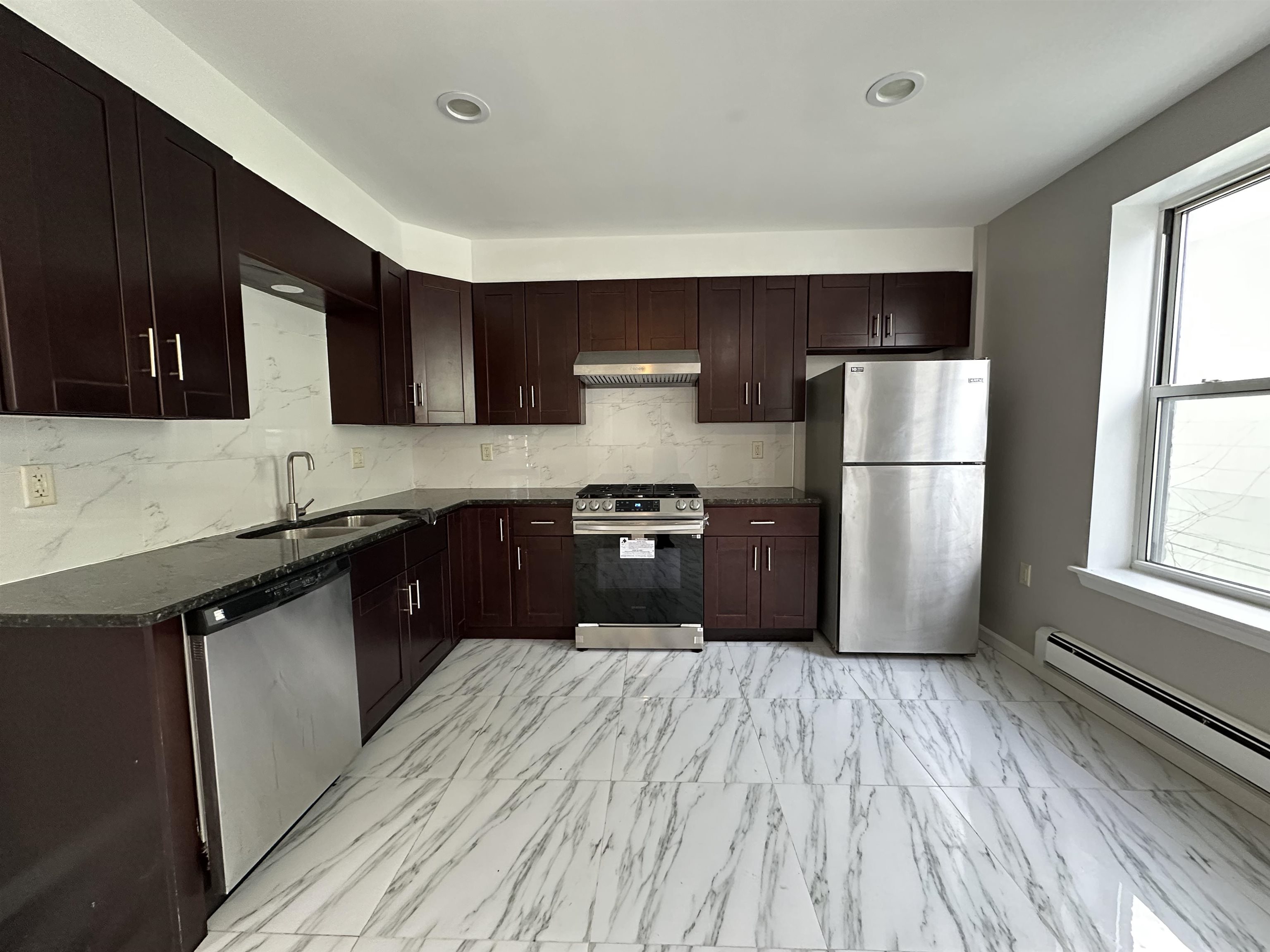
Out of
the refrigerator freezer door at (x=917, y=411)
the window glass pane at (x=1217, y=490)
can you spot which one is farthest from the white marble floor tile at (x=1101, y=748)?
the refrigerator freezer door at (x=917, y=411)

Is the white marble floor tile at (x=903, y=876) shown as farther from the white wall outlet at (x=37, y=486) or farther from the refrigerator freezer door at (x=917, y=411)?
the white wall outlet at (x=37, y=486)

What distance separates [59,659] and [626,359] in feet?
8.62

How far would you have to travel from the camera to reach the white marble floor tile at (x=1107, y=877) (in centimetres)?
124

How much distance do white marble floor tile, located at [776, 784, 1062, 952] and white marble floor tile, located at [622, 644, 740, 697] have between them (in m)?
0.74

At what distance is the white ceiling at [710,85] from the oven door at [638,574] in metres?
1.88

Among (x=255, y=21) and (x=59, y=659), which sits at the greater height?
(x=255, y=21)

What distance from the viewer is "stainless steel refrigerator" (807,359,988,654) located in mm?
2604

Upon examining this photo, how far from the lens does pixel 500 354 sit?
10.7 ft

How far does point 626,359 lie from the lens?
309 cm

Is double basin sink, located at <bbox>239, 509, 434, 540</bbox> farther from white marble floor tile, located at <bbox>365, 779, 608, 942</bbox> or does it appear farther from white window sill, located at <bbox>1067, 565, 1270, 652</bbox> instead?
white window sill, located at <bbox>1067, 565, 1270, 652</bbox>

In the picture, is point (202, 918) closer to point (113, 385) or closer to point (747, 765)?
point (113, 385)

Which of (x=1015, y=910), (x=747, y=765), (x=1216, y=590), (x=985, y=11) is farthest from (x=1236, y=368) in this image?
(x=747, y=765)

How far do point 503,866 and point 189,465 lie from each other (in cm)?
183

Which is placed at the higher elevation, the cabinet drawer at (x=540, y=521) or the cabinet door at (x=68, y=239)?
the cabinet door at (x=68, y=239)
